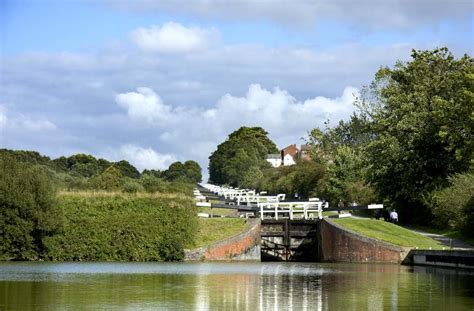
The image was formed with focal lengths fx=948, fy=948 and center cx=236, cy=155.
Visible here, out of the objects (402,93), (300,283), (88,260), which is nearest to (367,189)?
(402,93)

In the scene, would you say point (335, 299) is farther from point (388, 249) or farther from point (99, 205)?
point (99, 205)

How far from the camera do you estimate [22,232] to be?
50.8 meters

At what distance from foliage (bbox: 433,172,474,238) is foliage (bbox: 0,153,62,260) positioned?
22.7 metres

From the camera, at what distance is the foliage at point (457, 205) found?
53188mm

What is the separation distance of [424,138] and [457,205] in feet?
37.2

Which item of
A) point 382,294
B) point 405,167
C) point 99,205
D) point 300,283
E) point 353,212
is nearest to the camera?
point 382,294

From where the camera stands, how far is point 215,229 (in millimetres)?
54781

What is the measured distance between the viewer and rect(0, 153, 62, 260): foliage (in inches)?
1993

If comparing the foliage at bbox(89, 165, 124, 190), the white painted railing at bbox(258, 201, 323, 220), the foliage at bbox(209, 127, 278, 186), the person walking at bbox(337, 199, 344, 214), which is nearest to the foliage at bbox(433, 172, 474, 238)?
the person walking at bbox(337, 199, 344, 214)

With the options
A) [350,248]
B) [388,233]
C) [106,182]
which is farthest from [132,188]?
[388,233]

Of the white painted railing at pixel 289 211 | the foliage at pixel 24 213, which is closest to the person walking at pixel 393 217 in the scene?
the white painted railing at pixel 289 211

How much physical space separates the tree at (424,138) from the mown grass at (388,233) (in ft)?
26.2

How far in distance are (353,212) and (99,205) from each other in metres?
25.4

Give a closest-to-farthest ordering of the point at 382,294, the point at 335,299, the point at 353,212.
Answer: the point at 335,299, the point at 382,294, the point at 353,212
